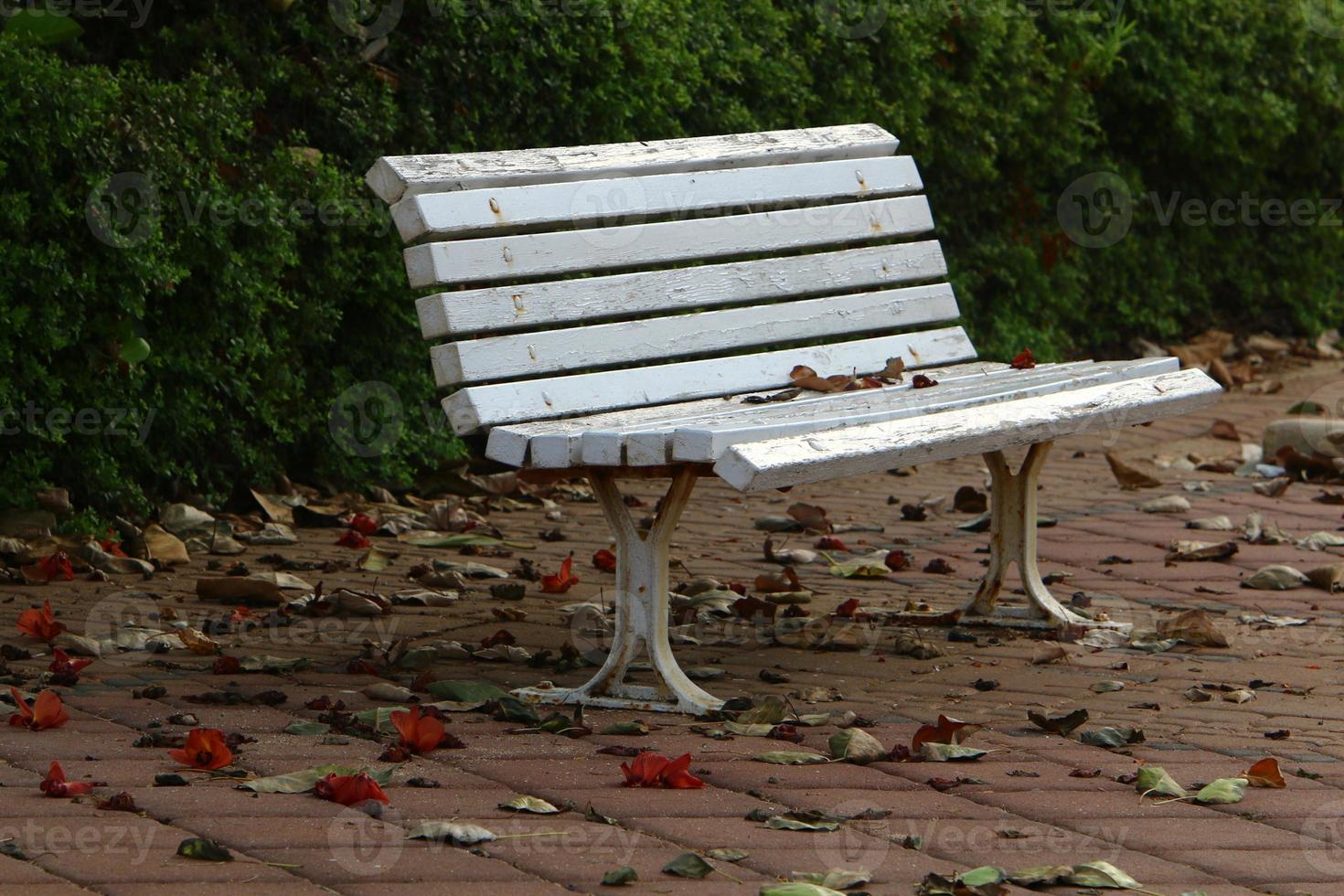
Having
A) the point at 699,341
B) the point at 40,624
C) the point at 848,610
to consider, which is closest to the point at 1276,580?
the point at 848,610

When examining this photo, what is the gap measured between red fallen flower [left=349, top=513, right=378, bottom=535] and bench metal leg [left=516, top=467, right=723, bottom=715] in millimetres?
2117

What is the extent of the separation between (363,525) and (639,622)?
88.2 inches

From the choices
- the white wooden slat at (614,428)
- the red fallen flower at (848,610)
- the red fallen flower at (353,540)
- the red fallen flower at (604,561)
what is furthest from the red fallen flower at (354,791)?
the red fallen flower at (353,540)

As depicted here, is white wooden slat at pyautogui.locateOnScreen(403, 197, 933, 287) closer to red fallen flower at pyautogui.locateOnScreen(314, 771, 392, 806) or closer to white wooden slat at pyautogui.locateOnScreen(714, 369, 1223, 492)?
white wooden slat at pyautogui.locateOnScreen(714, 369, 1223, 492)

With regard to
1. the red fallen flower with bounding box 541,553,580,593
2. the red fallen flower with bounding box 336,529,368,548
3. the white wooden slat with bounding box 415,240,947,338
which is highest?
the white wooden slat with bounding box 415,240,947,338

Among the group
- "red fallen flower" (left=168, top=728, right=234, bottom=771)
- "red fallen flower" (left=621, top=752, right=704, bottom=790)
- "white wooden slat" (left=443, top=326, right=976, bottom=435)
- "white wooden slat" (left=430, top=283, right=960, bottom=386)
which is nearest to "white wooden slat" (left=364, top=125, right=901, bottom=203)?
"white wooden slat" (left=430, top=283, right=960, bottom=386)

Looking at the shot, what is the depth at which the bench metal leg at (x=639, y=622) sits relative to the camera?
331 cm

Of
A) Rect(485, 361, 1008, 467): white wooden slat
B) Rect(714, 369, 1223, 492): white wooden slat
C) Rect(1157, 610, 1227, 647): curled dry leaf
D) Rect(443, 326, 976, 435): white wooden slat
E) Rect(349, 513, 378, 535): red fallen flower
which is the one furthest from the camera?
Rect(349, 513, 378, 535): red fallen flower

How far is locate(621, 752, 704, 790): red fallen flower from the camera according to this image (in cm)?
271

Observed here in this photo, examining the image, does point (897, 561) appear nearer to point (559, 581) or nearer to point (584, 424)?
point (559, 581)

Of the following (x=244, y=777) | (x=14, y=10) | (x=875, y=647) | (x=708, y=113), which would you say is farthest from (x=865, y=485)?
(x=244, y=777)

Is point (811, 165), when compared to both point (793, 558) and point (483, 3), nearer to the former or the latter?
point (793, 558)

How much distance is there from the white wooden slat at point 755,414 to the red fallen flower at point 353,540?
5.35 feet

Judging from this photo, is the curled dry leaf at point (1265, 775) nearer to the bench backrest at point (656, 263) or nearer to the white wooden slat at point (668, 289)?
the bench backrest at point (656, 263)
